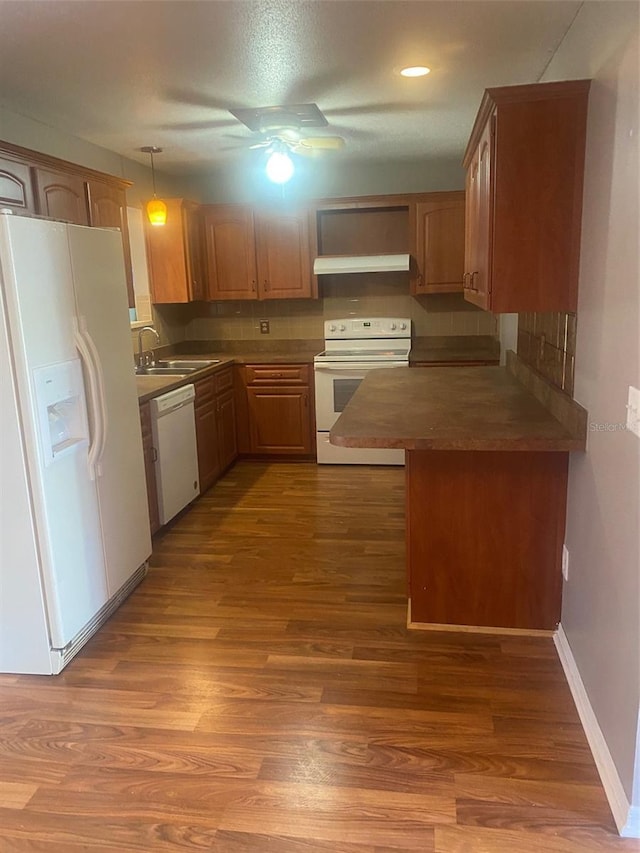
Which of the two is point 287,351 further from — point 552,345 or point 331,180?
point 552,345

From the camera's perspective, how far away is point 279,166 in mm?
3553

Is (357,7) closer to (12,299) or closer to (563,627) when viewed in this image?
(12,299)

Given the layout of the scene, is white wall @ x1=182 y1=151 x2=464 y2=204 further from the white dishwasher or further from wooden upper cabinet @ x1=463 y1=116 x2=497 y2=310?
the white dishwasher

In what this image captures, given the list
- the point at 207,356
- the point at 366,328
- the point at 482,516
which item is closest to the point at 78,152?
the point at 207,356

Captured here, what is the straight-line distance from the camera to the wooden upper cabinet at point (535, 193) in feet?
7.16

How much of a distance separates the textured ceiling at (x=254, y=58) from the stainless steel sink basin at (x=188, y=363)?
174cm

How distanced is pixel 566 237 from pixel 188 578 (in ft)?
7.96

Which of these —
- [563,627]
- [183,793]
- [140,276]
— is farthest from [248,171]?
[183,793]

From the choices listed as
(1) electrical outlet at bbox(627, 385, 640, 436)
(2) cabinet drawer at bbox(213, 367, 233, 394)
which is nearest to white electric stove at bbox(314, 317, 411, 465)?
(2) cabinet drawer at bbox(213, 367, 233, 394)

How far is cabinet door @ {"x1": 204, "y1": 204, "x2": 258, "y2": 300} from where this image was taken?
17.4ft

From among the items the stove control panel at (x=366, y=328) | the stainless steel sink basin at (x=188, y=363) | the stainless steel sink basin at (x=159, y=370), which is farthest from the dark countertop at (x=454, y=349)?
the stainless steel sink basin at (x=159, y=370)

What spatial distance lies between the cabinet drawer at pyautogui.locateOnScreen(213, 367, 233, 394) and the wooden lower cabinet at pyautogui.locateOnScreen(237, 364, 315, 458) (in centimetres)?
9

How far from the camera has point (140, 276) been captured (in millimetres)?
5199

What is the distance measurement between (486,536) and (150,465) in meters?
2.08
